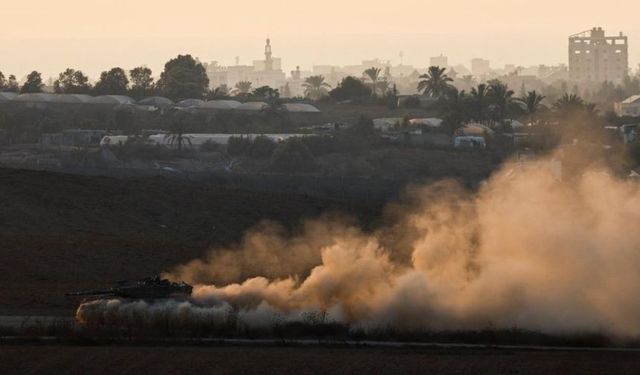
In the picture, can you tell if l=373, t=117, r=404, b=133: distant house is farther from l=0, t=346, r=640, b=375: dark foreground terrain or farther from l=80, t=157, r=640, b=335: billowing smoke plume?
l=0, t=346, r=640, b=375: dark foreground terrain

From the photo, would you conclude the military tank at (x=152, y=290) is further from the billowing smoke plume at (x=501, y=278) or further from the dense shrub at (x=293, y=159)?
the dense shrub at (x=293, y=159)

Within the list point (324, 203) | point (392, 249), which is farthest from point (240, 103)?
point (392, 249)

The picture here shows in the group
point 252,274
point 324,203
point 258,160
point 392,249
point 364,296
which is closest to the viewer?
point 364,296

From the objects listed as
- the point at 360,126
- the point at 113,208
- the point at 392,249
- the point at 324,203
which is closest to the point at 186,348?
the point at 392,249

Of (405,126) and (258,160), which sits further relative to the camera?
(405,126)

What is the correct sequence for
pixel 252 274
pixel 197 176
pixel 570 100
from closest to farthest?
pixel 252 274, pixel 197 176, pixel 570 100

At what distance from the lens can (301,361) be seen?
4312 centimetres

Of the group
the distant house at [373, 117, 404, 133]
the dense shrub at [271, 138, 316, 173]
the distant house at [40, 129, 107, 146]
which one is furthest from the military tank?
the distant house at [373, 117, 404, 133]

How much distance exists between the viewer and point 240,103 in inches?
7411

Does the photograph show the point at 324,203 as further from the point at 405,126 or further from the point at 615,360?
the point at 405,126

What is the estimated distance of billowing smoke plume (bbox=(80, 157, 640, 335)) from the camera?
48.8 m

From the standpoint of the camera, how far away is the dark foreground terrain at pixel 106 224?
209 feet

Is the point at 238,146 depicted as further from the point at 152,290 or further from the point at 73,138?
the point at 152,290

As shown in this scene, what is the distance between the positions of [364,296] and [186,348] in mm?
7221
